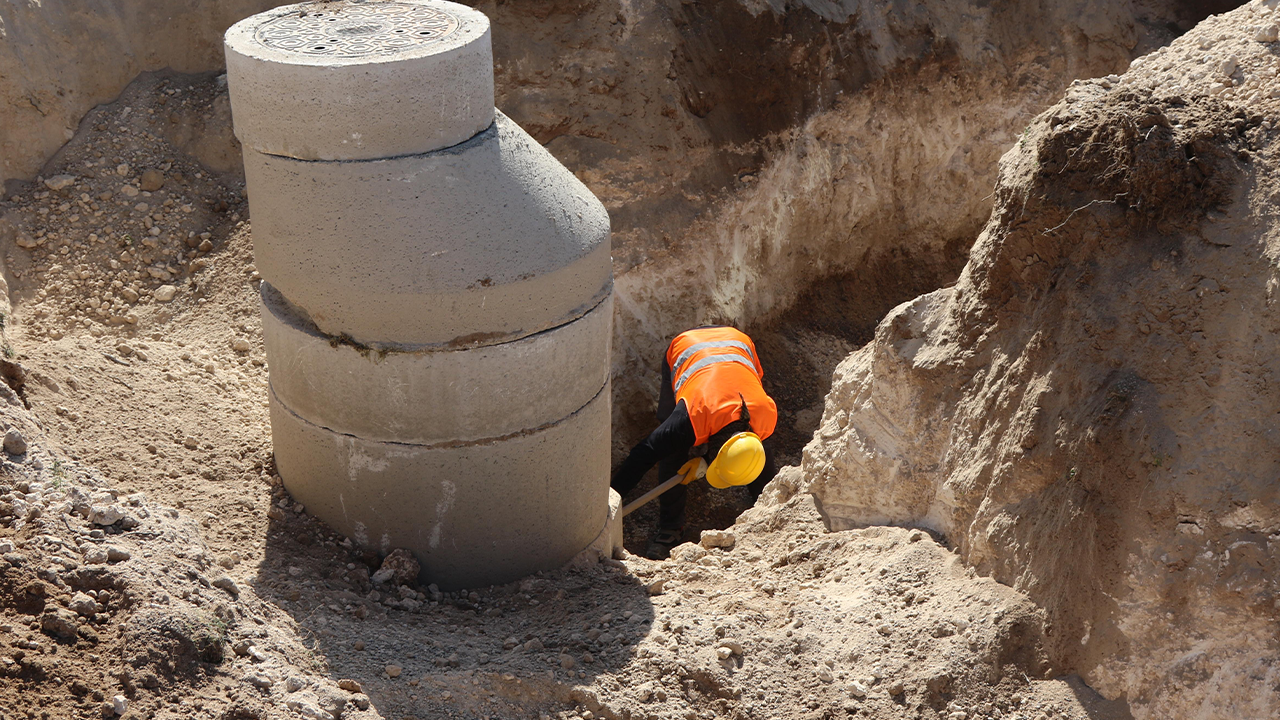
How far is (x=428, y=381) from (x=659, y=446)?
2.56m

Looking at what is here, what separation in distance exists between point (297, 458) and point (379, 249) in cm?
115

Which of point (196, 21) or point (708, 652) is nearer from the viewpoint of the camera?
point (708, 652)

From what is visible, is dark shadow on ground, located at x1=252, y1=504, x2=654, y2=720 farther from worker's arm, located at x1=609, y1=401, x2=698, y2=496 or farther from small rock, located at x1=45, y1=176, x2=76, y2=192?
small rock, located at x1=45, y1=176, x2=76, y2=192

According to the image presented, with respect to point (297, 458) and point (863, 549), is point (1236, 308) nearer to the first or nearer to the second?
point (863, 549)

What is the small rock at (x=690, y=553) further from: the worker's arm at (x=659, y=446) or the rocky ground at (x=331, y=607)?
the worker's arm at (x=659, y=446)

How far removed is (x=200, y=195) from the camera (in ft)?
22.1

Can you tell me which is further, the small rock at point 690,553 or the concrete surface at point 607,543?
the small rock at point 690,553

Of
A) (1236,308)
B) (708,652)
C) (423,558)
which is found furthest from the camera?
(423,558)

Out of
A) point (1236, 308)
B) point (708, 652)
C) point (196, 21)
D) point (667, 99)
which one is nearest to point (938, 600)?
point (708, 652)

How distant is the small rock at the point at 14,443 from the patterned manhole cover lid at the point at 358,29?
166 cm

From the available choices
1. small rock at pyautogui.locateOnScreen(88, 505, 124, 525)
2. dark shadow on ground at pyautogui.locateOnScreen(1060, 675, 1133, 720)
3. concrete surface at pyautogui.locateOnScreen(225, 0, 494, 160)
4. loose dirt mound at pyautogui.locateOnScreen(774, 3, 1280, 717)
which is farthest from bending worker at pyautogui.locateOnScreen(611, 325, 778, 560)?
small rock at pyautogui.locateOnScreen(88, 505, 124, 525)

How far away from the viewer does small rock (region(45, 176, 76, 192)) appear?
20.8 feet

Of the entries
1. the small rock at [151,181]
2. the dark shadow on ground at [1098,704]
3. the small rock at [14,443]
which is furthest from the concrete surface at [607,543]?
the small rock at [151,181]

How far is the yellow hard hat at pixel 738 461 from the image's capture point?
6.07 metres
